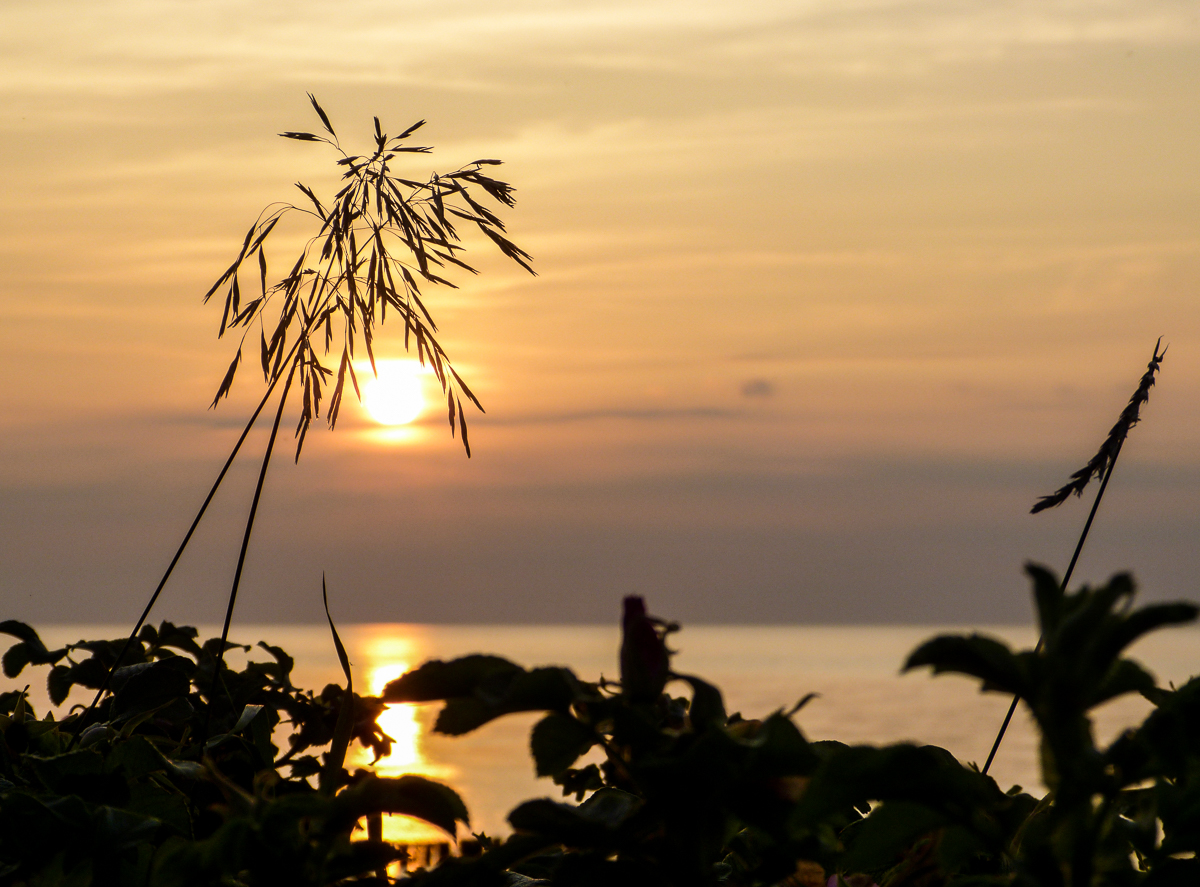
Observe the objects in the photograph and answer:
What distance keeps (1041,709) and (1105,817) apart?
4.9 inches

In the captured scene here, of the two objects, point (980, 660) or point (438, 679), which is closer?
point (980, 660)

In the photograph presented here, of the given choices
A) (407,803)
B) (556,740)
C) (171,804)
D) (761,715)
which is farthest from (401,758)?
(761,715)

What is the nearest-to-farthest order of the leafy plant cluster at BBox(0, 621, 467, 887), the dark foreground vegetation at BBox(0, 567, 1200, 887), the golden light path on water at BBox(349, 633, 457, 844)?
1. the dark foreground vegetation at BBox(0, 567, 1200, 887)
2. the leafy plant cluster at BBox(0, 621, 467, 887)
3. the golden light path on water at BBox(349, 633, 457, 844)

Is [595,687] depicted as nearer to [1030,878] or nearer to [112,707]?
[1030,878]

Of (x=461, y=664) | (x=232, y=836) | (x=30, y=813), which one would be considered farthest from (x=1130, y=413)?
(x=30, y=813)

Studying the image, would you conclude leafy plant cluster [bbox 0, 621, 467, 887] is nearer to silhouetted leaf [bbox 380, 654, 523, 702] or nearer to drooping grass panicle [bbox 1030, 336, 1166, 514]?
silhouetted leaf [bbox 380, 654, 523, 702]

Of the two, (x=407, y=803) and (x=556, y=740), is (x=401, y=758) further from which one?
(x=556, y=740)

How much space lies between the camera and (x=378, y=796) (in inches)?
46.2

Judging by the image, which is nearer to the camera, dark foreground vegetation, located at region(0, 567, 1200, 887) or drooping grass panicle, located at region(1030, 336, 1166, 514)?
dark foreground vegetation, located at region(0, 567, 1200, 887)

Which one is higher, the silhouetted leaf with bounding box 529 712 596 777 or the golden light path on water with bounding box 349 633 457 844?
the silhouetted leaf with bounding box 529 712 596 777

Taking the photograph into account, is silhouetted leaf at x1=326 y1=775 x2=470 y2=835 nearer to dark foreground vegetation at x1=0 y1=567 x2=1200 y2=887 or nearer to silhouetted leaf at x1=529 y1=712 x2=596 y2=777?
dark foreground vegetation at x1=0 y1=567 x2=1200 y2=887

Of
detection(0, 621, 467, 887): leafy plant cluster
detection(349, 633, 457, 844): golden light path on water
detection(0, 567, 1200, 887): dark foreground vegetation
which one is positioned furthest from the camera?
detection(349, 633, 457, 844): golden light path on water

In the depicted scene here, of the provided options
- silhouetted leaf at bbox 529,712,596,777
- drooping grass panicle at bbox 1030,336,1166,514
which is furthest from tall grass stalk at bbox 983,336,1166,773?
silhouetted leaf at bbox 529,712,596,777

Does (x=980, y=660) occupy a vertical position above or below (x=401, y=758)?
above
